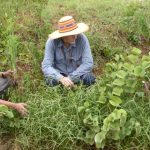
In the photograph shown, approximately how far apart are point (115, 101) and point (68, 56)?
1.35m

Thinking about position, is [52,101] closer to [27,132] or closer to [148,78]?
[27,132]

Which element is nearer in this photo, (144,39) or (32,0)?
(32,0)

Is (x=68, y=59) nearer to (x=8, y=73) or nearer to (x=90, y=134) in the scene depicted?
(x=8, y=73)

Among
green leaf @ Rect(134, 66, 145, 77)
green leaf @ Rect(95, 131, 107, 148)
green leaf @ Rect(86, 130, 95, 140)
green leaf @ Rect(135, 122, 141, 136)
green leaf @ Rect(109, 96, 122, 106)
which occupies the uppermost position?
green leaf @ Rect(134, 66, 145, 77)

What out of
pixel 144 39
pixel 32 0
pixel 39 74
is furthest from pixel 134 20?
pixel 39 74

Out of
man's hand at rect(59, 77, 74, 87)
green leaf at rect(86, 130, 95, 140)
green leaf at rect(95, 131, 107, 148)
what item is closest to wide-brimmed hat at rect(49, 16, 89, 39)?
man's hand at rect(59, 77, 74, 87)

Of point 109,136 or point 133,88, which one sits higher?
point 133,88

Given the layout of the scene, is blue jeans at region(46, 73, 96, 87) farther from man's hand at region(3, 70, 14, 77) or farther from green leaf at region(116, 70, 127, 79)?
green leaf at region(116, 70, 127, 79)

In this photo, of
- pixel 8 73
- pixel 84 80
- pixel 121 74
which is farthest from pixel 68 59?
pixel 121 74

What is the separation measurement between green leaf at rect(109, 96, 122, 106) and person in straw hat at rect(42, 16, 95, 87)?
36.3 inches

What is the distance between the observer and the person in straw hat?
16.6 ft

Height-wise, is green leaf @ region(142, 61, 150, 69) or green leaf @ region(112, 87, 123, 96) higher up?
green leaf @ region(142, 61, 150, 69)

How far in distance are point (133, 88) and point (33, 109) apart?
42.2 inches

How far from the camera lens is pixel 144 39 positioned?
276 inches
